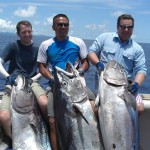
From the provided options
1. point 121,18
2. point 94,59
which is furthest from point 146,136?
point 121,18

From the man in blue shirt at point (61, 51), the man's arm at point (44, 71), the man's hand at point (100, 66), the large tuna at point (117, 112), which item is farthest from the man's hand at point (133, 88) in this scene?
the man's arm at point (44, 71)

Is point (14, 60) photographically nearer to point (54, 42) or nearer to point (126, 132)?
point (54, 42)

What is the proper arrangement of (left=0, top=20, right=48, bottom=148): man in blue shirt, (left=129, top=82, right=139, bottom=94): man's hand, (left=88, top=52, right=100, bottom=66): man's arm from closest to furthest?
(left=129, top=82, right=139, bottom=94): man's hand < (left=88, top=52, right=100, bottom=66): man's arm < (left=0, top=20, right=48, bottom=148): man in blue shirt

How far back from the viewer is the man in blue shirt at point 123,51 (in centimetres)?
582

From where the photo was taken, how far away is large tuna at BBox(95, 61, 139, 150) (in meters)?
4.92

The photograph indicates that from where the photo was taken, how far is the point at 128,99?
16.8 feet

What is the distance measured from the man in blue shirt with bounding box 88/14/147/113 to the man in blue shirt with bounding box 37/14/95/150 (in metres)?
0.19

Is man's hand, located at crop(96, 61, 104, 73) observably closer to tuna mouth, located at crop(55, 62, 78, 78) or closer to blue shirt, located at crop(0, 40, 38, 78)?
tuna mouth, located at crop(55, 62, 78, 78)

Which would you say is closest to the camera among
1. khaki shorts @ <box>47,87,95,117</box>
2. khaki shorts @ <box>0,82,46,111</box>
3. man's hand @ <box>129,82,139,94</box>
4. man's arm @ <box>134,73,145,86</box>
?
man's hand @ <box>129,82,139,94</box>

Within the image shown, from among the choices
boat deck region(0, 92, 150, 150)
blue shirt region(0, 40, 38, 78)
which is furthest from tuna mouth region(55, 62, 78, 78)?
boat deck region(0, 92, 150, 150)

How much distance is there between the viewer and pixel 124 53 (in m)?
5.93

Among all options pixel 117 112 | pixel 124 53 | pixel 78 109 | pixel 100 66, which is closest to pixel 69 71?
pixel 100 66

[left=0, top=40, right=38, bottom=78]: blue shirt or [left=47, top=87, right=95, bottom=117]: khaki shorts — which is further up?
[left=0, top=40, right=38, bottom=78]: blue shirt

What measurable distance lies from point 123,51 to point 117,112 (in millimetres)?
1289
